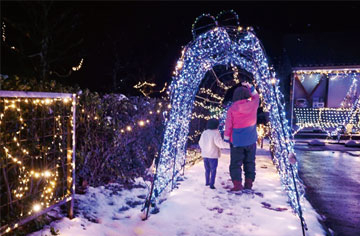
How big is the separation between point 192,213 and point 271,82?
2448 millimetres

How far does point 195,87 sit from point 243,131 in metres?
1.49

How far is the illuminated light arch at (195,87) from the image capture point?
4.58 meters

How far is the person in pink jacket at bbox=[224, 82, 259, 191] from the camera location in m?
5.36

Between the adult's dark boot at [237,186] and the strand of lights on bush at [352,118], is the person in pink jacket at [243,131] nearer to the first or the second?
the adult's dark boot at [237,186]

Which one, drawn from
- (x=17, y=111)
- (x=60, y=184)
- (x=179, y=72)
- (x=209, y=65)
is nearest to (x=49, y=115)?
(x=17, y=111)

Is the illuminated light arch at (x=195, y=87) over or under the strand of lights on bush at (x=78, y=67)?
under

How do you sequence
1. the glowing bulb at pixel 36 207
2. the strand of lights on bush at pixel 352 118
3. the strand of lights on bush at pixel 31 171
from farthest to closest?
1. the strand of lights on bush at pixel 352 118
2. the glowing bulb at pixel 36 207
3. the strand of lights on bush at pixel 31 171

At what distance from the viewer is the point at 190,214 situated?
4.18 metres

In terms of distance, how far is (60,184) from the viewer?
372cm

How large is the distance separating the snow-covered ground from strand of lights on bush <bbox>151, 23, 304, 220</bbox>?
299 mm

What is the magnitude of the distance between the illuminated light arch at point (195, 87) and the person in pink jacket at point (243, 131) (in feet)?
1.08

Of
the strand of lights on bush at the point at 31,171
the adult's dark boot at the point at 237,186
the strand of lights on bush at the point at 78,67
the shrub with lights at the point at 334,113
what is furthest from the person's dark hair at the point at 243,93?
the strand of lights on bush at the point at 78,67

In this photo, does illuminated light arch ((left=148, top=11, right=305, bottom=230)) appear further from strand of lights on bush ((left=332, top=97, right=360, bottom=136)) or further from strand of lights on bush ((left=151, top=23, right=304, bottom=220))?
strand of lights on bush ((left=332, top=97, right=360, bottom=136))

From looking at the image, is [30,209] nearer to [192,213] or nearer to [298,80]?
[192,213]
